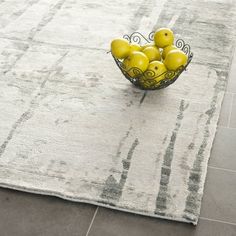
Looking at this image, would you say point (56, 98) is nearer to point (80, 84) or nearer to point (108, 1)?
point (80, 84)

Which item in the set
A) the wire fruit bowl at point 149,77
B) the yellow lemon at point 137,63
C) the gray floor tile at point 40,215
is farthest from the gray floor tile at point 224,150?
the gray floor tile at point 40,215

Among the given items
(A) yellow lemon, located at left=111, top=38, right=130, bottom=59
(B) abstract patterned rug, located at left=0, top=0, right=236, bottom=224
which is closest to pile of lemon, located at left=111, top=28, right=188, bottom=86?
(A) yellow lemon, located at left=111, top=38, right=130, bottom=59

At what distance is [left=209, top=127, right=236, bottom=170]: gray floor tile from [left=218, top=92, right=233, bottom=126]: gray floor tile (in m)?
0.04

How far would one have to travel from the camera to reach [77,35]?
2.39m

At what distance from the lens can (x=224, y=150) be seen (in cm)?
169

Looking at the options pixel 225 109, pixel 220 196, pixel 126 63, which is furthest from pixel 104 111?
pixel 220 196

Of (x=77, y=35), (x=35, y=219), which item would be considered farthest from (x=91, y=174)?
(x=77, y=35)

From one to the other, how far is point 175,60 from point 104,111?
0.34 meters

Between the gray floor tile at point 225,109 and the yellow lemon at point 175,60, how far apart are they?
26 cm

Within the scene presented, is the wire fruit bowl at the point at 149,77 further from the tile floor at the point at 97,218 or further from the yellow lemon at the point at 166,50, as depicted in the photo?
the tile floor at the point at 97,218

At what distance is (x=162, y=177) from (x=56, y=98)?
612mm

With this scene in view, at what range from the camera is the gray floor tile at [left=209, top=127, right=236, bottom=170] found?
1633 millimetres

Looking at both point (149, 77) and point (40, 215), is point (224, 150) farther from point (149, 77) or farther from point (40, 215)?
point (40, 215)

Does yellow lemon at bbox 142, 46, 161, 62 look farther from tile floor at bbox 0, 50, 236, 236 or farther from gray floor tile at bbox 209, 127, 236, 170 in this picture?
tile floor at bbox 0, 50, 236, 236
